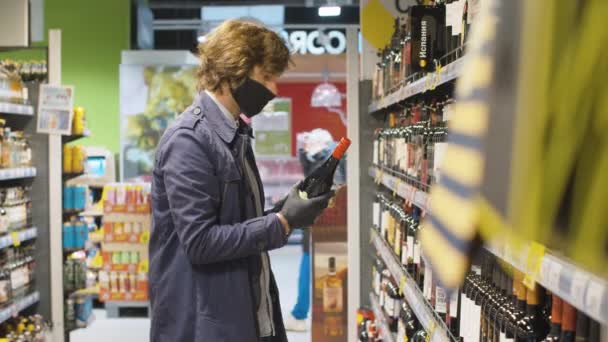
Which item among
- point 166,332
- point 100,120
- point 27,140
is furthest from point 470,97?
point 100,120

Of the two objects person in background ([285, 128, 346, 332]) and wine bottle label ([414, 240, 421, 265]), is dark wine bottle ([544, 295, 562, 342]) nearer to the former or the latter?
wine bottle label ([414, 240, 421, 265])

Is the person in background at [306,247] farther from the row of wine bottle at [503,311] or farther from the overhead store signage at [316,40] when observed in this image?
the overhead store signage at [316,40]

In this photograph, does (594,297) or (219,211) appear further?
(219,211)

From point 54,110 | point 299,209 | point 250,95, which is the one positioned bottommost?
point 299,209

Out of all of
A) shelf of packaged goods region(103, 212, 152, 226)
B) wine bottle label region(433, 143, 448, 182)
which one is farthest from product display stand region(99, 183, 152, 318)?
wine bottle label region(433, 143, 448, 182)

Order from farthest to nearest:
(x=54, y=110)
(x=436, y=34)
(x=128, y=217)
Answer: (x=128, y=217) < (x=54, y=110) < (x=436, y=34)

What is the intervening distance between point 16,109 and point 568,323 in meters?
4.16

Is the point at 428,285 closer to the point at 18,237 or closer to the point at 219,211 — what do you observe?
the point at 219,211

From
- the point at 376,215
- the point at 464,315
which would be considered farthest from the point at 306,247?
the point at 464,315

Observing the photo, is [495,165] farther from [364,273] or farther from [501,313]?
[364,273]

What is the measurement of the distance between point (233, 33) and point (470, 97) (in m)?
1.84

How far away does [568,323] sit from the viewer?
1.22 metres

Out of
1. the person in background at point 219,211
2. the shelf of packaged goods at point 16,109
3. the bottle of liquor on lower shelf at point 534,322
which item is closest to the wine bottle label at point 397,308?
the person in background at point 219,211

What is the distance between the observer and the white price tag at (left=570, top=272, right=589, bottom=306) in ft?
2.82
